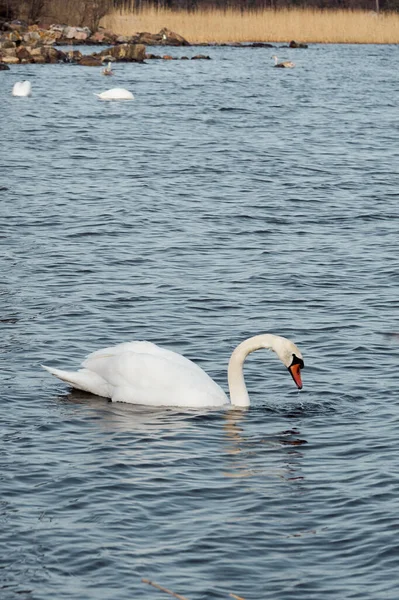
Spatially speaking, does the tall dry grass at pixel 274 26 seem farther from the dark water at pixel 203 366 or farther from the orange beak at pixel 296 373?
the orange beak at pixel 296 373

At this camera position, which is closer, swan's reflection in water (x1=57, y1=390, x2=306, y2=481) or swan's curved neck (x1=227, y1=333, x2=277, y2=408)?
swan's reflection in water (x1=57, y1=390, x2=306, y2=481)

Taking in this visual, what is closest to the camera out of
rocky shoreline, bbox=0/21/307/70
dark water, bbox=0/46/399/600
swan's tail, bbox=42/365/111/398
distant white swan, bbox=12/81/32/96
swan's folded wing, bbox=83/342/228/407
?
dark water, bbox=0/46/399/600

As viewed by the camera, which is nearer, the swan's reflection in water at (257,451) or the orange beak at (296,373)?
the swan's reflection in water at (257,451)

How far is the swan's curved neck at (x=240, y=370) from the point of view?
10.2 m

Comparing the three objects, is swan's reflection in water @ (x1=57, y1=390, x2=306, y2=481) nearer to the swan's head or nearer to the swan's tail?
the swan's tail

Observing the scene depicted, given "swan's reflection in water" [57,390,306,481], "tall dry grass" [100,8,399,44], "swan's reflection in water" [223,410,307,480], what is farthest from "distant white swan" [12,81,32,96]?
"tall dry grass" [100,8,399,44]

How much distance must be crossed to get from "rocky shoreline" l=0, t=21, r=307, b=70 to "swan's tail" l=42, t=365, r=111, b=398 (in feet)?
137

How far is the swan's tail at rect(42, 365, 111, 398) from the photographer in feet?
34.0

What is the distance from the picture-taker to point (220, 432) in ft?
31.5

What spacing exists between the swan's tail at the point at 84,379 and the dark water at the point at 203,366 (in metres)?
0.15

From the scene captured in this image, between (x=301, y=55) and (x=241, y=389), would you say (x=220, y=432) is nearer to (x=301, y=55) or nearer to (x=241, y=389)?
(x=241, y=389)

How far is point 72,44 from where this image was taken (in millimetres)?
66500

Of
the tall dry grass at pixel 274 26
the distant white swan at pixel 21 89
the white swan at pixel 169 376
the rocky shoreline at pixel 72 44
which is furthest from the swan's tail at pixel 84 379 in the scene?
the tall dry grass at pixel 274 26

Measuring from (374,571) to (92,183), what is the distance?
1610cm
